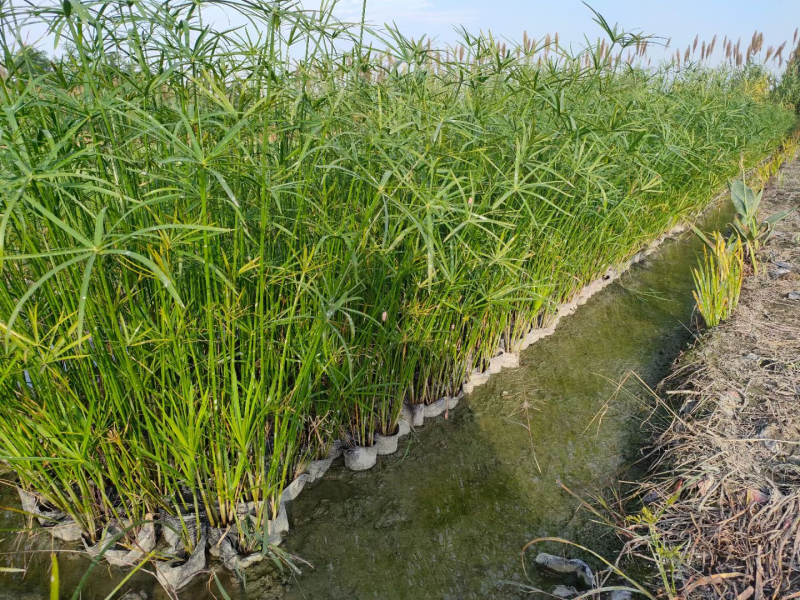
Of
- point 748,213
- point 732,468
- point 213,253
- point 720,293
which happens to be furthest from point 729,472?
point 748,213

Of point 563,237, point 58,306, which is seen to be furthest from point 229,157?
point 563,237

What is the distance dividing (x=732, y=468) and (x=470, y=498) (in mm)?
776

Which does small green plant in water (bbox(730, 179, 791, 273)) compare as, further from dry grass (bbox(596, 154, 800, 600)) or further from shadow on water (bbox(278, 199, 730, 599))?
shadow on water (bbox(278, 199, 730, 599))

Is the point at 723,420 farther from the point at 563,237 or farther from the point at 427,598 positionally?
the point at 427,598

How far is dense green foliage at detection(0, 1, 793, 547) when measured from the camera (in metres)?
1.01

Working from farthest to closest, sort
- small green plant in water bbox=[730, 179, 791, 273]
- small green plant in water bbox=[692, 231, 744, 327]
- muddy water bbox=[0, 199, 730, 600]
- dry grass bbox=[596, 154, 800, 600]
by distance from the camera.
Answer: small green plant in water bbox=[730, 179, 791, 273]
small green plant in water bbox=[692, 231, 744, 327]
muddy water bbox=[0, 199, 730, 600]
dry grass bbox=[596, 154, 800, 600]

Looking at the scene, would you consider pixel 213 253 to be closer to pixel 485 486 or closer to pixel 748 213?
pixel 485 486

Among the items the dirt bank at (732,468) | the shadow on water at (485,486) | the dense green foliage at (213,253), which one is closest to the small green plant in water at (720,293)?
the dirt bank at (732,468)

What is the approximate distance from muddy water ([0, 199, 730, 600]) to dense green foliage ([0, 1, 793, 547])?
0.48ft

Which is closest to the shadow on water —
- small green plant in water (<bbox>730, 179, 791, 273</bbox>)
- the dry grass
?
the dry grass

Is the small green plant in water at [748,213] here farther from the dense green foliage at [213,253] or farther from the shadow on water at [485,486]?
the dense green foliage at [213,253]

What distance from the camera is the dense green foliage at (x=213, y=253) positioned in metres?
1.01

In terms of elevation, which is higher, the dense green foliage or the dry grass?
the dense green foliage

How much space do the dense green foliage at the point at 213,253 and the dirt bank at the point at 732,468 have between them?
0.81m
